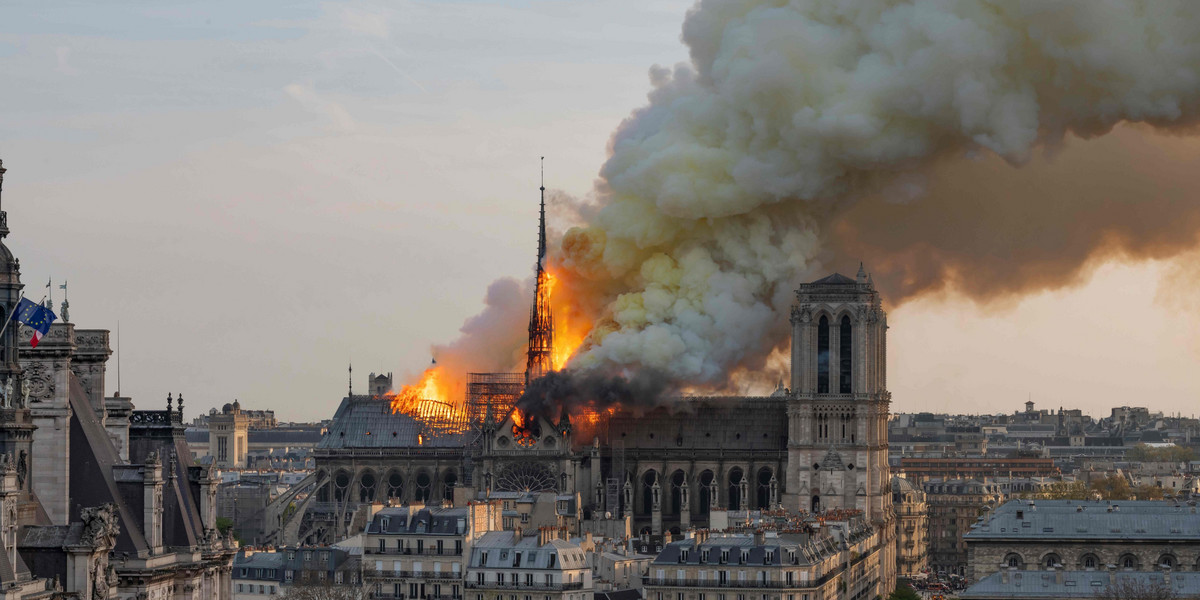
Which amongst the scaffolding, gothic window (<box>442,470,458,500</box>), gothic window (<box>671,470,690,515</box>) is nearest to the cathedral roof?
gothic window (<box>671,470,690,515</box>)

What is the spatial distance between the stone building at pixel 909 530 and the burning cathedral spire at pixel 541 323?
2801 cm

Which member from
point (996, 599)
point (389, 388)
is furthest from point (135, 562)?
point (389, 388)

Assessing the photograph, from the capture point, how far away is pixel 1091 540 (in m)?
108

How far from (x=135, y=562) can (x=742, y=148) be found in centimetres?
7585

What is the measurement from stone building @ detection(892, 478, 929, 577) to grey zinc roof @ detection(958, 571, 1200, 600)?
6979 cm

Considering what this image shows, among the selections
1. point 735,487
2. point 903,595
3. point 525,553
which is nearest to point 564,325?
point 735,487

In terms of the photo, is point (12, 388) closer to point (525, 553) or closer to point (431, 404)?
point (525, 553)

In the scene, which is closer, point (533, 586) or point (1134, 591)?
point (1134, 591)

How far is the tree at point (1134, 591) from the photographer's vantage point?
9662 cm

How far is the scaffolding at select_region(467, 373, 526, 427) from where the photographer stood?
166000mm

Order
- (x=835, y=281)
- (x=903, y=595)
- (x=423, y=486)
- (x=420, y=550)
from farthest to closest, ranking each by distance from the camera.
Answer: (x=423, y=486), (x=835, y=281), (x=903, y=595), (x=420, y=550)

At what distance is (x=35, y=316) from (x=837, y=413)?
106410 millimetres

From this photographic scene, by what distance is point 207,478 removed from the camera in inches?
2682

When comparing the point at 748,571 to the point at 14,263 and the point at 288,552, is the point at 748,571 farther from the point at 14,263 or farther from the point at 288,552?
the point at 14,263
